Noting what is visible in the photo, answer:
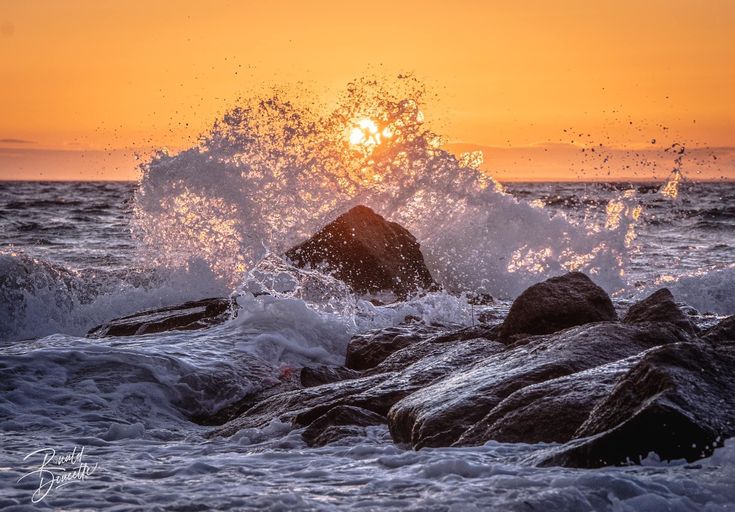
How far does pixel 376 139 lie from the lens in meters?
15.7

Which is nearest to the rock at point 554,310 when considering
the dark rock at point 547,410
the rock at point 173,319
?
the dark rock at point 547,410

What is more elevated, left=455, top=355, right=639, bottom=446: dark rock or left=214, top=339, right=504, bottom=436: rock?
left=455, top=355, right=639, bottom=446: dark rock

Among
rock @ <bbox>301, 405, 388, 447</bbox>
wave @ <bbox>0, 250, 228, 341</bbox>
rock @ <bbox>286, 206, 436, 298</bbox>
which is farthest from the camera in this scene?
rock @ <bbox>286, 206, 436, 298</bbox>

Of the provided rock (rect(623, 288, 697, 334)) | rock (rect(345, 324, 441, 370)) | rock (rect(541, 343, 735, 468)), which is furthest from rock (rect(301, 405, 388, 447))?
rock (rect(623, 288, 697, 334))

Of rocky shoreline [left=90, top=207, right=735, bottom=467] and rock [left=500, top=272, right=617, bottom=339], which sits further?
rock [left=500, top=272, right=617, bottom=339]

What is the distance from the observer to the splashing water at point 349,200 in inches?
571

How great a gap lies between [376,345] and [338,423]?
266 centimetres

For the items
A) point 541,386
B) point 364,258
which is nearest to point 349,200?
point 364,258

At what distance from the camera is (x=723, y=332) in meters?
5.69

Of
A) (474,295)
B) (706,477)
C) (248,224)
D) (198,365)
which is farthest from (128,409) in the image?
(248,224)

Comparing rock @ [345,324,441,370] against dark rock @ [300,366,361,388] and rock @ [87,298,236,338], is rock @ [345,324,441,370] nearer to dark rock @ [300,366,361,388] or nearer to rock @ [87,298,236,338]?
dark rock @ [300,366,361,388]

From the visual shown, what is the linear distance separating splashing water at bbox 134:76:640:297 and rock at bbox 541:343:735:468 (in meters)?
9.65

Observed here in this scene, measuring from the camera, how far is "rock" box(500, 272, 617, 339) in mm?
7102
